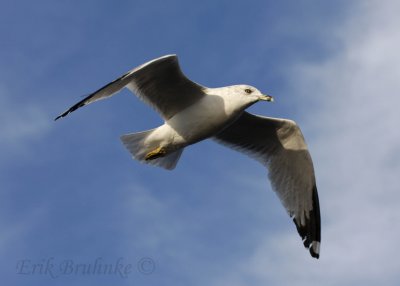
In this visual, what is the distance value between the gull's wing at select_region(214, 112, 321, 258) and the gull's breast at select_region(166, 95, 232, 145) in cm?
131

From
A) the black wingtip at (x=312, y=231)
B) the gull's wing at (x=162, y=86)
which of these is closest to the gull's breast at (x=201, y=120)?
the gull's wing at (x=162, y=86)

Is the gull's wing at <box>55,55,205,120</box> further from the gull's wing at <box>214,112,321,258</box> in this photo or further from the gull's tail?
the gull's wing at <box>214,112,321,258</box>

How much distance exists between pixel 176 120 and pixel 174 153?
864 mm

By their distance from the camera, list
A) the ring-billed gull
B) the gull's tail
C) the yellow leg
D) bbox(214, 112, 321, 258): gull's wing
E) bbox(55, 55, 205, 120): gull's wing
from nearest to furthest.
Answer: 1. bbox(55, 55, 205, 120): gull's wing
2. the ring-billed gull
3. the yellow leg
4. the gull's tail
5. bbox(214, 112, 321, 258): gull's wing

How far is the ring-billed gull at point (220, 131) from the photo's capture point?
1102 centimetres

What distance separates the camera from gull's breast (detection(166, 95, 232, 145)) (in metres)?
11.0

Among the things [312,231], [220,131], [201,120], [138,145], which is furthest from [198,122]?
[312,231]

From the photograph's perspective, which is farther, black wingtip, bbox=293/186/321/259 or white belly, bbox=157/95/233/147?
black wingtip, bbox=293/186/321/259

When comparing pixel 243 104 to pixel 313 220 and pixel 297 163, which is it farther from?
pixel 313 220

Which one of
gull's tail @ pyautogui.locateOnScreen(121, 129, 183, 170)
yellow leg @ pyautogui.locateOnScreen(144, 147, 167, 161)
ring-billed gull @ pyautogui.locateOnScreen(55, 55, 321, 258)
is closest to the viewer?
ring-billed gull @ pyautogui.locateOnScreen(55, 55, 321, 258)

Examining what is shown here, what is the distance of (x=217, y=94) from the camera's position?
1114cm

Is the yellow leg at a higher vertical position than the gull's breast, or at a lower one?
lower

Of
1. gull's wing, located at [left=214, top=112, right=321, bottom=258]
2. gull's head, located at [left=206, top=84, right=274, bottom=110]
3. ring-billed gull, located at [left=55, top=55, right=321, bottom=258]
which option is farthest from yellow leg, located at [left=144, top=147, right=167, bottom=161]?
gull's wing, located at [left=214, top=112, right=321, bottom=258]

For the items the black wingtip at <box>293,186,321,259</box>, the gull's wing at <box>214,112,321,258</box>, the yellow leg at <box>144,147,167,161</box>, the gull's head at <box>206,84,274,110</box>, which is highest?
the gull's head at <box>206,84,274,110</box>
